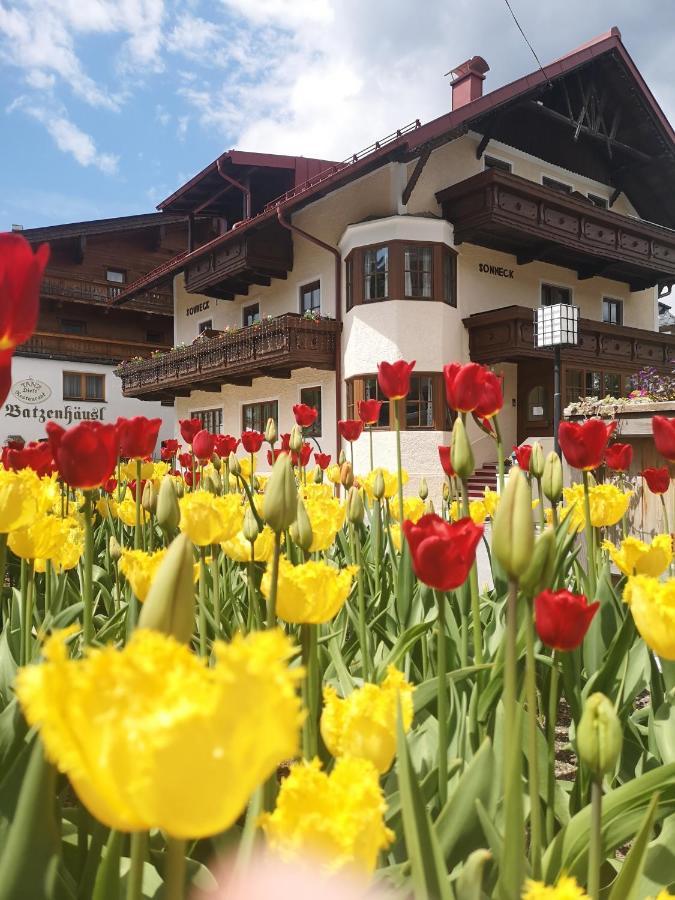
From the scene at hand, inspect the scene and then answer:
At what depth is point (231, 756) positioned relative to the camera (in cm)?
36

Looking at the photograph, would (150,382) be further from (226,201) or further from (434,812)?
(434,812)

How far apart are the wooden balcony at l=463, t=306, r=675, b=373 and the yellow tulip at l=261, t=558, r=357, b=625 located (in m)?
12.8

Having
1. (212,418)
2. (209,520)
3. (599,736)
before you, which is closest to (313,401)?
(212,418)

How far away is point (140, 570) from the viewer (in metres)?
1.11

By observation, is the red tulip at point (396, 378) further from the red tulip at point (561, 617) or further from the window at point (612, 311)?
the window at point (612, 311)

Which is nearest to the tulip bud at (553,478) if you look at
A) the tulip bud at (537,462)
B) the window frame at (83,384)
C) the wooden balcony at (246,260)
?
the tulip bud at (537,462)

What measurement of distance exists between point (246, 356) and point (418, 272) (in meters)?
4.20

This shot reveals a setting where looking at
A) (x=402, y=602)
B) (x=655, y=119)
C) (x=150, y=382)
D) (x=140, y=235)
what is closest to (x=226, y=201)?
(x=150, y=382)

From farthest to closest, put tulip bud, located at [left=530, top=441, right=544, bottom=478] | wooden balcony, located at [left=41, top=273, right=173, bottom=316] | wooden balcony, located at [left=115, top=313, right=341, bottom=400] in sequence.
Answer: wooden balcony, located at [left=41, top=273, right=173, bottom=316]
wooden balcony, located at [left=115, top=313, right=341, bottom=400]
tulip bud, located at [left=530, top=441, right=544, bottom=478]

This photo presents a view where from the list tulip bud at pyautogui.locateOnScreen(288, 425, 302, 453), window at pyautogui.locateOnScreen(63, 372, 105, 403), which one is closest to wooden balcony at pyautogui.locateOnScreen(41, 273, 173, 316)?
window at pyautogui.locateOnScreen(63, 372, 105, 403)

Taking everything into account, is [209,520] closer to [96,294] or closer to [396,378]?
[396,378]

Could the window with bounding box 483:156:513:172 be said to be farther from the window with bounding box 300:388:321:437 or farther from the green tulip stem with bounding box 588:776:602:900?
the green tulip stem with bounding box 588:776:602:900

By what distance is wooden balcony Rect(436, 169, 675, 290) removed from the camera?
12805mm

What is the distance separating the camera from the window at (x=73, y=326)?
2395 centimetres
